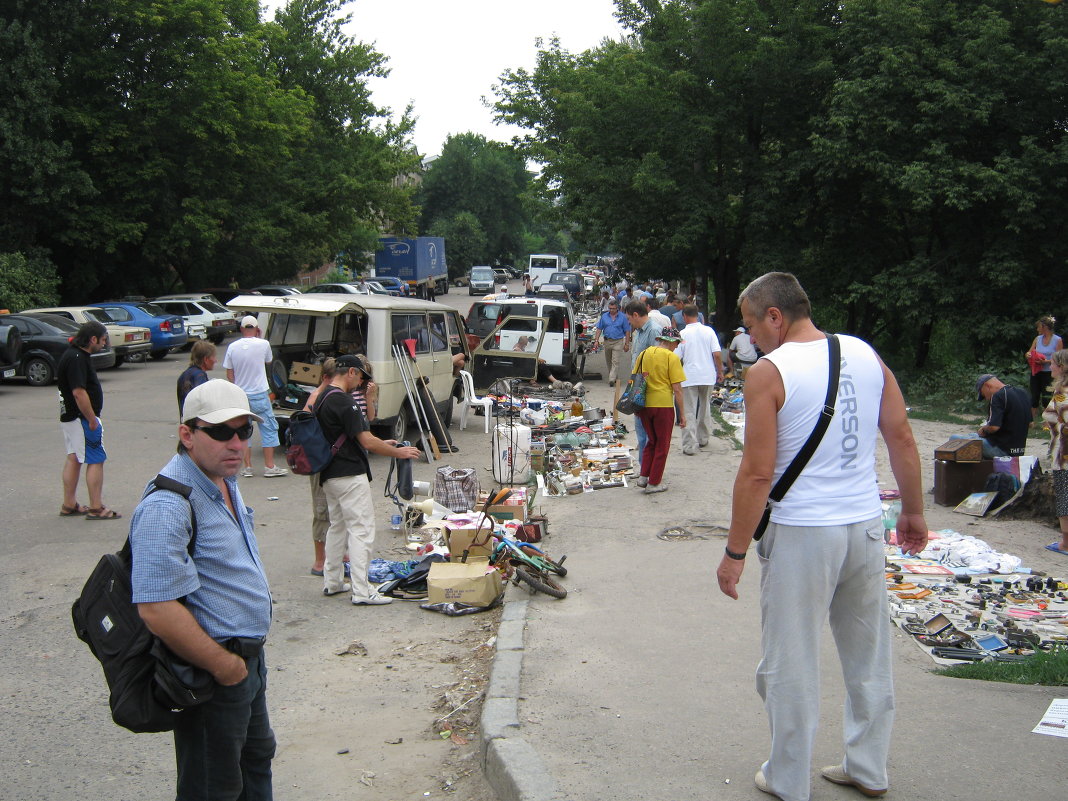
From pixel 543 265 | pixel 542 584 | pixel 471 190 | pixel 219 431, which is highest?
pixel 471 190

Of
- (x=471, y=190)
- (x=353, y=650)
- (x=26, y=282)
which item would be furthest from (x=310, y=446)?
(x=471, y=190)

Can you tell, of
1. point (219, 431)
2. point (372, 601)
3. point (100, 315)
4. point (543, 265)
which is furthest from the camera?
point (543, 265)

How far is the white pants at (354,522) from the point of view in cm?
699

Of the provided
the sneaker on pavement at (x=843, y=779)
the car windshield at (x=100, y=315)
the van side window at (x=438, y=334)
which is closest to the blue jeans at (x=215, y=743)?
the sneaker on pavement at (x=843, y=779)

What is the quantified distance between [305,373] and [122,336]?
1413 cm

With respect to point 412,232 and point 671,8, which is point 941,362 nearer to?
point 671,8

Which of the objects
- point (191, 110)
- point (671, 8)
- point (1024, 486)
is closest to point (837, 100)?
point (671, 8)

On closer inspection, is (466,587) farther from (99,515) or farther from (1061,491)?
(1061,491)

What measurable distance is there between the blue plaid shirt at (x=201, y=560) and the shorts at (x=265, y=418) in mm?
8610

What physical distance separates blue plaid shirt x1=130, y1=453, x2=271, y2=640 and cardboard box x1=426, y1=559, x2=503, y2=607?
3847mm

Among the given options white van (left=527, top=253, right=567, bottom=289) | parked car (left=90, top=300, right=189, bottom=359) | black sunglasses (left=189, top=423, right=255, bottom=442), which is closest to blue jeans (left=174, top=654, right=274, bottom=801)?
black sunglasses (left=189, top=423, right=255, bottom=442)

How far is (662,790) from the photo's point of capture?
3947 millimetres

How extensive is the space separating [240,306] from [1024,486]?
30.2 ft

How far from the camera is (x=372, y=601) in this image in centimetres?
710
